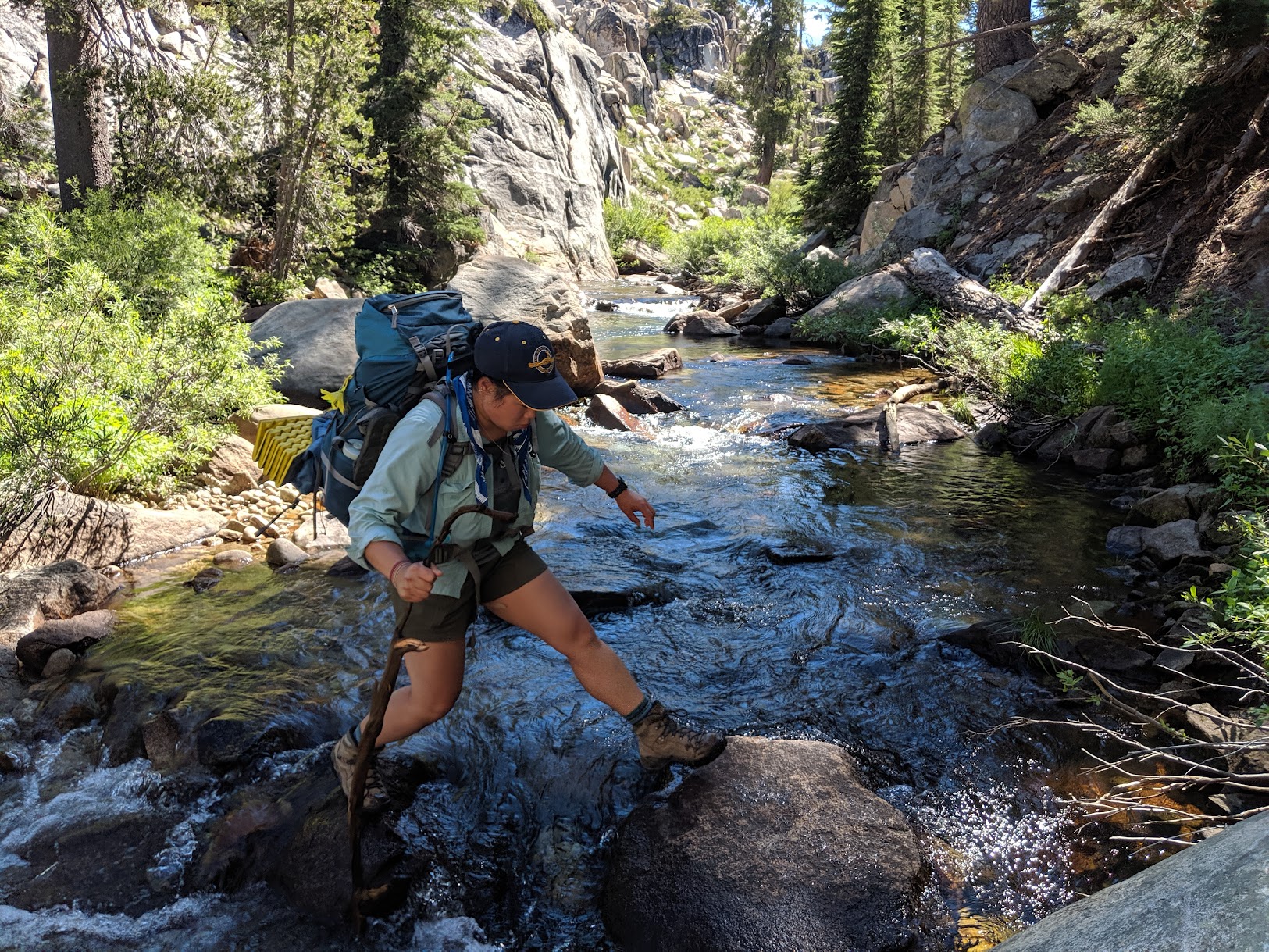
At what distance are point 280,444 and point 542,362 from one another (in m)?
1.46

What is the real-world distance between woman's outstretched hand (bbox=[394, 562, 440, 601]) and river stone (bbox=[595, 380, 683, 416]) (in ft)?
29.8

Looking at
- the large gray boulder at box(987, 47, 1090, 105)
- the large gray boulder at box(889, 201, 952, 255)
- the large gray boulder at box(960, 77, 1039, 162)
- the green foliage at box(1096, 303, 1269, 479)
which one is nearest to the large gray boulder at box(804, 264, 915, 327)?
the large gray boulder at box(889, 201, 952, 255)

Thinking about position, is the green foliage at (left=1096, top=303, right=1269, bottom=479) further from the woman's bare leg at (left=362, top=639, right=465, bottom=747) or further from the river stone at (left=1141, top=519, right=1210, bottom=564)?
the woman's bare leg at (left=362, top=639, right=465, bottom=747)

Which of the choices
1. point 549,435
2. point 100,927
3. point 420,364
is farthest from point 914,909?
point 100,927

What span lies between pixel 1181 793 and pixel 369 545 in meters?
3.70

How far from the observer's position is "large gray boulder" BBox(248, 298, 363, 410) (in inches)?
377

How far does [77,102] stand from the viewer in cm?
1212

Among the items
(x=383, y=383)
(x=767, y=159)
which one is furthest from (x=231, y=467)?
(x=767, y=159)

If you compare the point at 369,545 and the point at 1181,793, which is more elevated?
the point at 369,545

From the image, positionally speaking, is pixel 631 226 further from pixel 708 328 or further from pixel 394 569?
pixel 394 569

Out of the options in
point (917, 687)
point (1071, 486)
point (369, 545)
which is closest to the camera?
point (369, 545)

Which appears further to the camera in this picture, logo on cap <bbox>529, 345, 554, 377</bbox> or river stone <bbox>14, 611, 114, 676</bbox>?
river stone <bbox>14, 611, 114, 676</bbox>

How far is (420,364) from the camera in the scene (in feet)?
9.50

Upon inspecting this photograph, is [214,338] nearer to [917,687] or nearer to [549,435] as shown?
[549,435]
